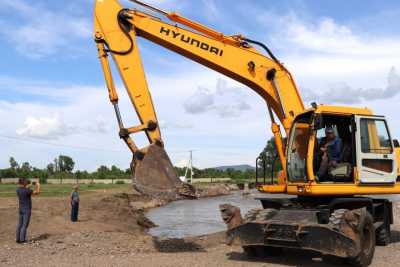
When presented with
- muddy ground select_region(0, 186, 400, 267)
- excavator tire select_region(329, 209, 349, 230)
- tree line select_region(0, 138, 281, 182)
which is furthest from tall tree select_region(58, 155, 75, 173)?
excavator tire select_region(329, 209, 349, 230)

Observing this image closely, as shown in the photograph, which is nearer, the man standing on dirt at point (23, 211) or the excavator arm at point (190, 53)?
the excavator arm at point (190, 53)

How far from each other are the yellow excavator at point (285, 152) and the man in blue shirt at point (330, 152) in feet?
0.06

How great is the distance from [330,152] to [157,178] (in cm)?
350

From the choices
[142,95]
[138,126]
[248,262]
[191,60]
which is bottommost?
[248,262]

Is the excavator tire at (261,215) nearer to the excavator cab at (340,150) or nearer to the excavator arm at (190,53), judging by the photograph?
the excavator cab at (340,150)

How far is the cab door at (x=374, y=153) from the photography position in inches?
415

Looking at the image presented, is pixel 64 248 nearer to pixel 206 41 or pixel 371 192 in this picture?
pixel 206 41

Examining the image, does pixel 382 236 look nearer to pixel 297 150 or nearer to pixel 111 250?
pixel 297 150

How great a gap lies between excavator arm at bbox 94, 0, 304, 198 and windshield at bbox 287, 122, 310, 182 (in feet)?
3.40

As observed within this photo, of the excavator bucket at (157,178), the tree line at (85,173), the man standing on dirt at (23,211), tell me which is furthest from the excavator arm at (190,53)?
the tree line at (85,173)

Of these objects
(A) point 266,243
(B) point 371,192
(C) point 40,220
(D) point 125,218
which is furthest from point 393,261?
(D) point 125,218

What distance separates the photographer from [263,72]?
41.5 feet

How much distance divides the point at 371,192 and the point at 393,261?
4.52 feet

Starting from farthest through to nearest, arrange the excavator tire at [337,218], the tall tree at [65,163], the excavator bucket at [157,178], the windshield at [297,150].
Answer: the tall tree at [65,163] < the windshield at [297,150] < the excavator bucket at [157,178] < the excavator tire at [337,218]
